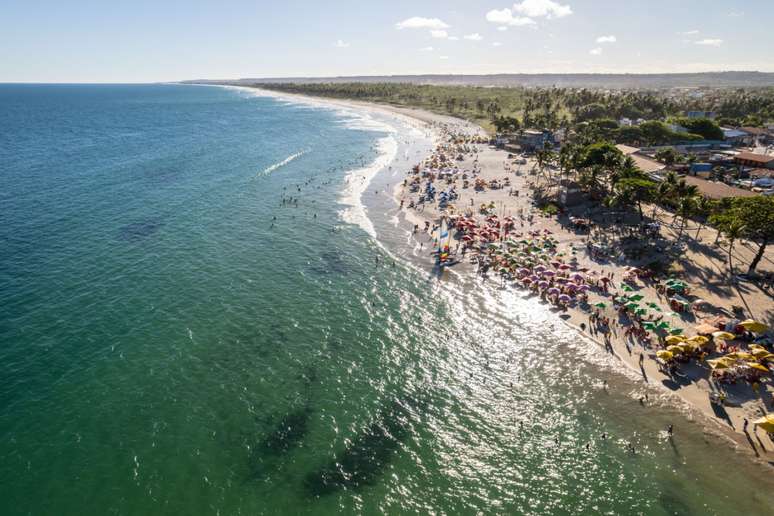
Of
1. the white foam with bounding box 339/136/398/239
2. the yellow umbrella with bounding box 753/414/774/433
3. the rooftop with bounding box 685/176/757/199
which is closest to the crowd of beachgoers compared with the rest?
the yellow umbrella with bounding box 753/414/774/433

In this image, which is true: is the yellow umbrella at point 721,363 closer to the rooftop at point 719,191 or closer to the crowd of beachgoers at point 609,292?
the crowd of beachgoers at point 609,292

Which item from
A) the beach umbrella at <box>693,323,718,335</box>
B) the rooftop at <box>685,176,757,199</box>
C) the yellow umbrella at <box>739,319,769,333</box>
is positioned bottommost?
the beach umbrella at <box>693,323,718,335</box>

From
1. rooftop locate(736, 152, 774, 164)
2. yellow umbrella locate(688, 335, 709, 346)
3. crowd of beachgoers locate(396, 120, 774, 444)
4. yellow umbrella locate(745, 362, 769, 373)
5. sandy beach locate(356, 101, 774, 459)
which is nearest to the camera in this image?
sandy beach locate(356, 101, 774, 459)

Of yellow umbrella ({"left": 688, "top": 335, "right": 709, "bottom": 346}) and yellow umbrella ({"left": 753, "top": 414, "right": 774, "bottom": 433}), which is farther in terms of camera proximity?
yellow umbrella ({"left": 688, "top": 335, "right": 709, "bottom": 346})

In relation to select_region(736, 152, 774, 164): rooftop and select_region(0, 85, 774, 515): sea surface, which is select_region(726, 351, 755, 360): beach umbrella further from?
select_region(736, 152, 774, 164): rooftop

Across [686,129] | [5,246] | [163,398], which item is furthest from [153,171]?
[686,129]

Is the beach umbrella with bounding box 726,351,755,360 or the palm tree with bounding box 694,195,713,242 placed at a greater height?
the palm tree with bounding box 694,195,713,242

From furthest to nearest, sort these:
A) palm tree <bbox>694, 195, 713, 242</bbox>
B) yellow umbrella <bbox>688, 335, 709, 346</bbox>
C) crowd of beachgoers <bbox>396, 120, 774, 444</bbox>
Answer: palm tree <bbox>694, 195, 713, 242</bbox> → yellow umbrella <bbox>688, 335, 709, 346</bbox> → crowd of beachgoers <bbox>396, 120, 774, 444</bbox>

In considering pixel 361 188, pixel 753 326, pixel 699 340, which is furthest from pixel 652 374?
pixel 361 188
